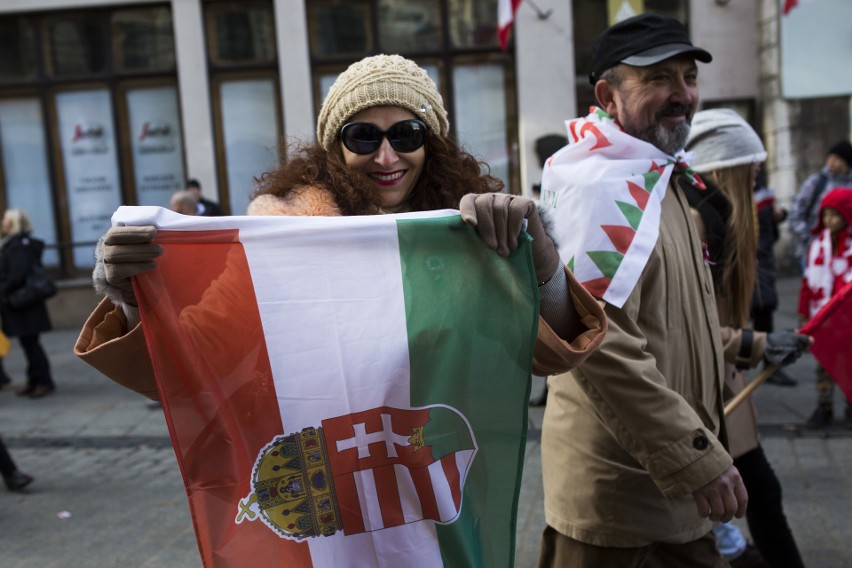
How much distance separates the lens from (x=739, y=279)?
3.16 meters

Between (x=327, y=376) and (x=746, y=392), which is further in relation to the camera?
(x=746, y=392)

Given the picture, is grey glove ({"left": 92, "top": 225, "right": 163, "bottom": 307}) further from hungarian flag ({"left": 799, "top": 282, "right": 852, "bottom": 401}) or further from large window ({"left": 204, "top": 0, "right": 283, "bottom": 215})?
large window ({"left": 204, "top": 0, "right": 283, "bottom": 215})

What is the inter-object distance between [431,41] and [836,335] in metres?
10.1

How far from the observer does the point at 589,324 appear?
1.89m

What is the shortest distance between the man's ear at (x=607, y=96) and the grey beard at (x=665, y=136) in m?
0.13

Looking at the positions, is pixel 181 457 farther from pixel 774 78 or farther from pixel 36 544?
pixel 774 78

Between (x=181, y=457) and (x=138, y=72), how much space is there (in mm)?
12209

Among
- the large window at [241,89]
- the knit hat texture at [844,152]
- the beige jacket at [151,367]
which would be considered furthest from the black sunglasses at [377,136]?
the large window at [241,89]

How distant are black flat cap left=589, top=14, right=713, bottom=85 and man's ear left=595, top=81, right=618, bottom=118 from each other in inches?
2.1

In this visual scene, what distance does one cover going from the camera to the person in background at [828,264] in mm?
5789

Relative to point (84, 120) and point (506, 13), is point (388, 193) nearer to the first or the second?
point (506, 13)

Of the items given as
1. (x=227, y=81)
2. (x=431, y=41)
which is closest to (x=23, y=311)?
(x=227, y=81)

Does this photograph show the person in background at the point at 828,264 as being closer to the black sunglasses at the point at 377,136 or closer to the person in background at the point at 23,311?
the black sunglasses at the point at 377,136

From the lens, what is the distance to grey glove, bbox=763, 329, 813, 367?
3.15 metres
